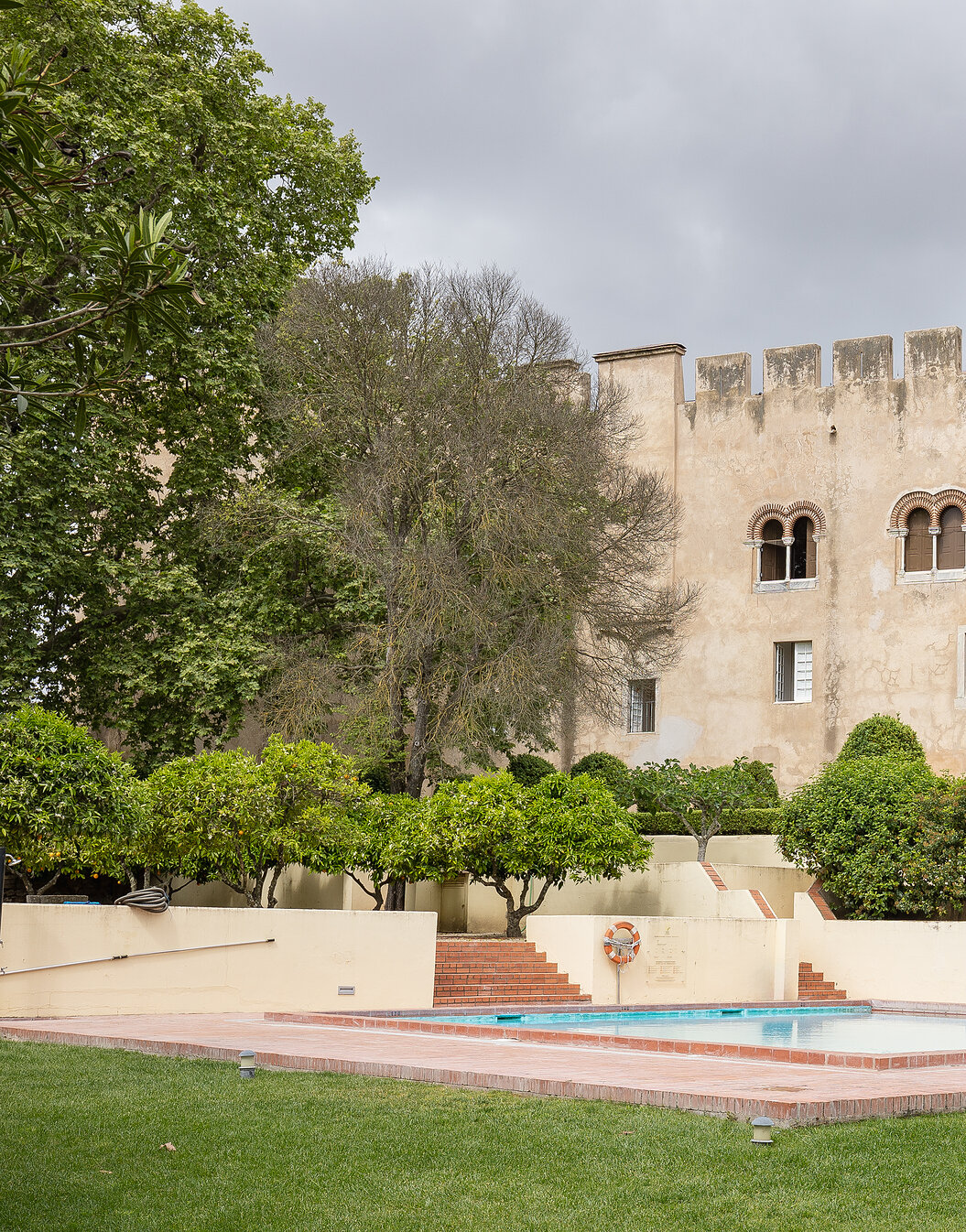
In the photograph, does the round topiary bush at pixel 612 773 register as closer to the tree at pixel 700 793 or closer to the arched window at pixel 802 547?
the tree at pixel 700 793

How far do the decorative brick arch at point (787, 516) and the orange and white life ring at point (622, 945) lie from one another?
42.1ft

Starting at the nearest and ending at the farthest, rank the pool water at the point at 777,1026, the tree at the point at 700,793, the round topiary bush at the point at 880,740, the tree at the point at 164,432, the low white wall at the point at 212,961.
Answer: the low white wall at the point at 212,961 < the pool water at the point at 777,1026 < the tree at the point at 164,432 < the tree at the point at 700,793 < the round topiary bush at the point at 880,740

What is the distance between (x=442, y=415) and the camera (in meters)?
20.8

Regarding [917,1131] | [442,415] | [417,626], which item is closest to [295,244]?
[442,415]

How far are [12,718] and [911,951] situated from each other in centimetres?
1364

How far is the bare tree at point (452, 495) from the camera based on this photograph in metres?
20.3

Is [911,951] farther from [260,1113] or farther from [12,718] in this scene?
[260,1113]

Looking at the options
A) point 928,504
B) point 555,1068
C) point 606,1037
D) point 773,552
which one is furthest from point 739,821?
point 555,1068

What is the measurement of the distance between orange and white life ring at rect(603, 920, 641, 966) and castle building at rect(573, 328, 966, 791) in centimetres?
1073

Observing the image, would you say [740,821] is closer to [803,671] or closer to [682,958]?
[803,671]

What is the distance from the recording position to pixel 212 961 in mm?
14984

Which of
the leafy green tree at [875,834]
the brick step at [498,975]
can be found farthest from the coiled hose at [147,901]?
the leafy green tree at [875,834]

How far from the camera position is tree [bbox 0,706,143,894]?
14117 millimetres

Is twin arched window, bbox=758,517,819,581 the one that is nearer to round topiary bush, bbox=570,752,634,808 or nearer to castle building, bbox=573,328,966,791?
castle building, bbox=573,328,966,791
